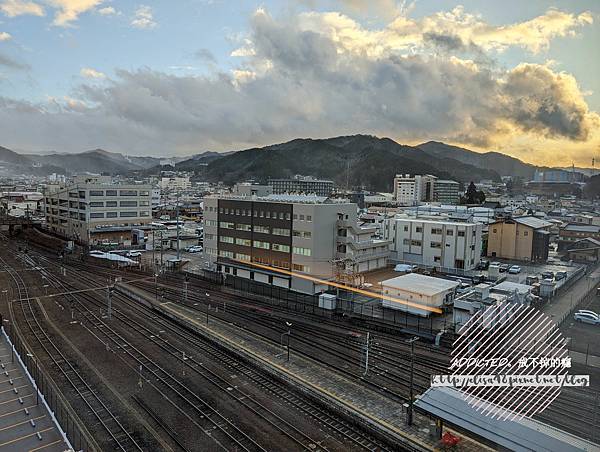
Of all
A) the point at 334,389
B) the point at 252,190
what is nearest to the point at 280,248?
the point at 252,190

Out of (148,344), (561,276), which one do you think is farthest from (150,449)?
(561,276)

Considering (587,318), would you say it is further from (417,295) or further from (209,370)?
(209,370)

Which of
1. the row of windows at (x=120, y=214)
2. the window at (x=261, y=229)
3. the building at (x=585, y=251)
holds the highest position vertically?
the window at (x=261, y=229)

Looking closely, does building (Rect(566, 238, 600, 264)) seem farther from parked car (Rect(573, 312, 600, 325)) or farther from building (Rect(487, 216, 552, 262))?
parked car (Rect(573, 312, 600, 325))

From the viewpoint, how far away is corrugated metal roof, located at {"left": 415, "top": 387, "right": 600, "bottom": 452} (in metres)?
8.77

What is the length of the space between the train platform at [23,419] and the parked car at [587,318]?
20692 mm

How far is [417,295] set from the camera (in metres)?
22.3

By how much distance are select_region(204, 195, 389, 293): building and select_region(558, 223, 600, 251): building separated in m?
20.4

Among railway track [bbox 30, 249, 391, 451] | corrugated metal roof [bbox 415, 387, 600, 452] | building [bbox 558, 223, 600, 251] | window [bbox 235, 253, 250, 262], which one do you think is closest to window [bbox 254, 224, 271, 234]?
window [bbox 235, 253, 250, 262]

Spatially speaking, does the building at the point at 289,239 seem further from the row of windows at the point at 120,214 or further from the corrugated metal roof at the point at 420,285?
the row of windows at the point at 120,214

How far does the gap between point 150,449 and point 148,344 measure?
Answer: 8.16 metres

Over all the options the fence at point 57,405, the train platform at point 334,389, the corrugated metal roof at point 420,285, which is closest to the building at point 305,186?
the corrugated metal roof at point 420,285

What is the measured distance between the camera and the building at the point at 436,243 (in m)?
32.6

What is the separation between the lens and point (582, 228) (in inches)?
1561
